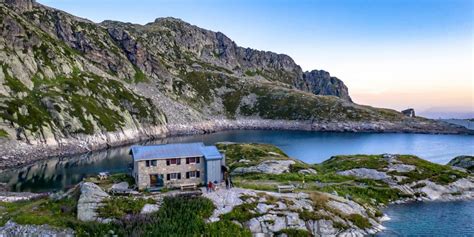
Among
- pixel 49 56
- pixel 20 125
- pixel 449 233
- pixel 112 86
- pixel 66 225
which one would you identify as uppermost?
pixel 49 56

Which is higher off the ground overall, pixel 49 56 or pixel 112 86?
pixel 49 56

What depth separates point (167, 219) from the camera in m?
45.9

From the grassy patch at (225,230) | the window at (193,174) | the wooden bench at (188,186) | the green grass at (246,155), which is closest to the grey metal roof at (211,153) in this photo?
the window at (193,174)

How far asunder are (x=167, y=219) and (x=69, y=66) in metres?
156

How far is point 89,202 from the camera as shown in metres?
47.6

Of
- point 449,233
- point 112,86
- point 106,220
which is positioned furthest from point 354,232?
point 112,86

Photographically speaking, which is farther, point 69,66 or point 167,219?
point 69,66

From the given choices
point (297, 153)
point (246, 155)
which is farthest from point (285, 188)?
point (297, 153)

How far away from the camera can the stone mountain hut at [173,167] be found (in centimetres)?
5634

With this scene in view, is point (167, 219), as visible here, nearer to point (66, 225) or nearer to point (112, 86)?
point (66, 225)

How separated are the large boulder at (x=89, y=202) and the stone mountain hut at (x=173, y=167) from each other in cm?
730

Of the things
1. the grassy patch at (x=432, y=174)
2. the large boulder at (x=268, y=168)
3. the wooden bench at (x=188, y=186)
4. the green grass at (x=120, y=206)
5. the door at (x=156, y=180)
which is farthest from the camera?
the large boulder at (x=268, y=168)

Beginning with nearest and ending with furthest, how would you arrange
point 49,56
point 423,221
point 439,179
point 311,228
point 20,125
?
point 311,228
point 423,221
point 439,179
point 20,125
point 49,56

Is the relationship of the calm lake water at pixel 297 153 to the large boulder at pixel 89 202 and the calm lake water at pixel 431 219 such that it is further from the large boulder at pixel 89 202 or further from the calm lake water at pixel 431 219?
the calm lake water at pixel 431 219
